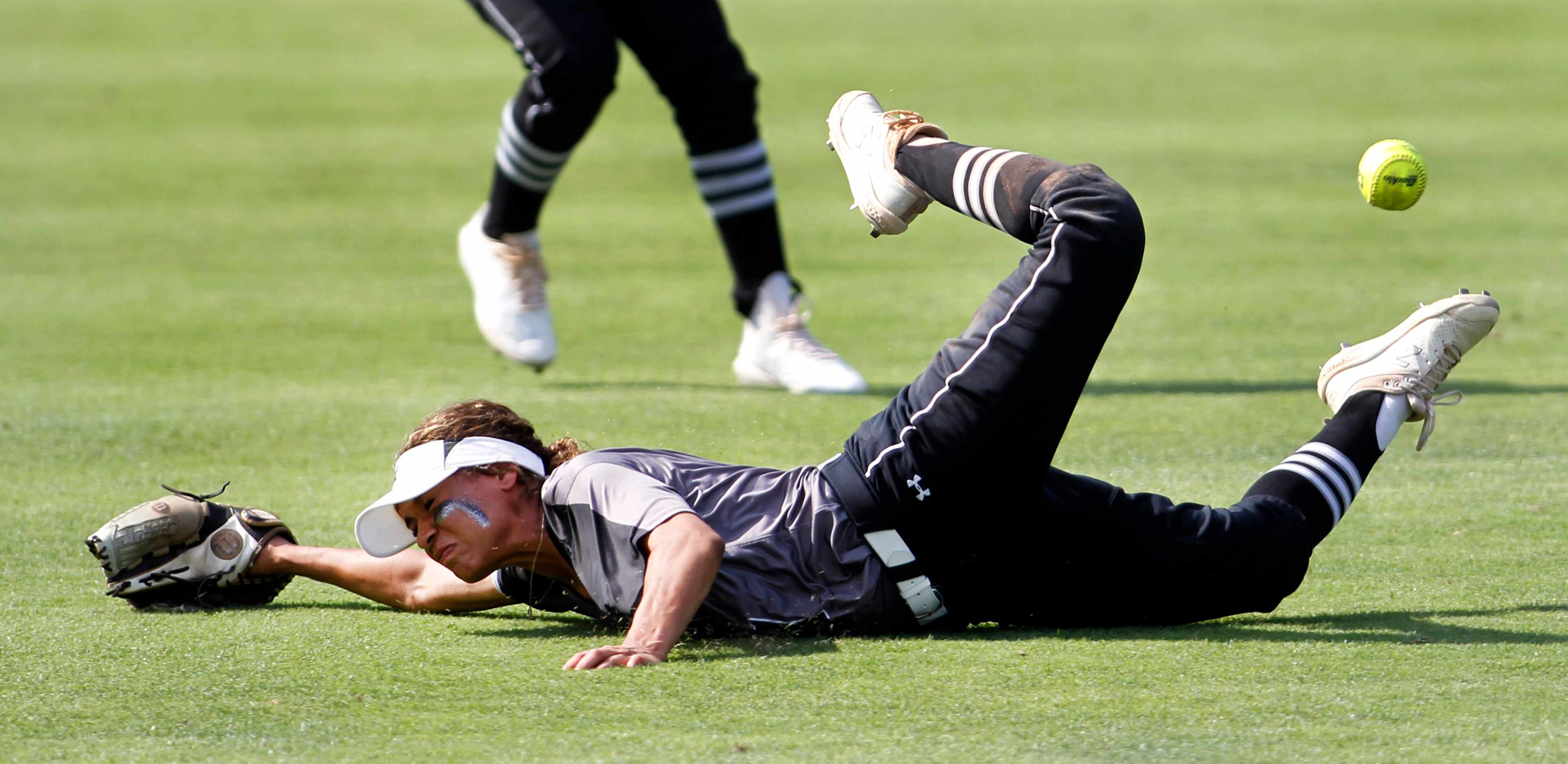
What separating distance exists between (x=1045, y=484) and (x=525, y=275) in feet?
9.72

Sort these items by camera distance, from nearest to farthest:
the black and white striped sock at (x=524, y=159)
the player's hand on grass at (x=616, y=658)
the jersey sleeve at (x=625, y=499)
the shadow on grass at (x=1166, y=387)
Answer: the player's hand on grass at (x=616, y=658) → the jersey sleeve at (x=625, y=499) → the shadow on grass at (x=1166, y=387) → the black and white striped sock at (x=524, y=159)

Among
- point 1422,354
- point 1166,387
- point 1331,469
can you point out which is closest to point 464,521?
point 1331,469

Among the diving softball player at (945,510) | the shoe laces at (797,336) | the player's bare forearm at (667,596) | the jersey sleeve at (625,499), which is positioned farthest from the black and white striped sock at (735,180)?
the player's bare forearm at (667,596)

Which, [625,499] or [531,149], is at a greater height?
[531,149]

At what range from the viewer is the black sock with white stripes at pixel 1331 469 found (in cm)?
343

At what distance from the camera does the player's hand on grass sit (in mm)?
2922

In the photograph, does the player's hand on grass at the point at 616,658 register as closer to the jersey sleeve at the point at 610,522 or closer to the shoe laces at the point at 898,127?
the jersey sleeve at the point at 610,522

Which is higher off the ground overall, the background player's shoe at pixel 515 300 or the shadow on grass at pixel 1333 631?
the shadow on grass at pixel 1333 631

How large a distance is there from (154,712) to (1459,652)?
2.12 metres

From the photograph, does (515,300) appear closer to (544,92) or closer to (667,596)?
(544,92)

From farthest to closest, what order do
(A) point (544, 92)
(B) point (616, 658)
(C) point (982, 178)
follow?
(A) point (544, 92) → (C) point (982, 178) → (B) point (616, 658)

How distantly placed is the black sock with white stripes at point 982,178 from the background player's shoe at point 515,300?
2.56 meters

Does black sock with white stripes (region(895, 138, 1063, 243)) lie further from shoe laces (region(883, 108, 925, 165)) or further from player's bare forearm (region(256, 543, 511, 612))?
player's bare forearm (region(256, 543, 511, 612))

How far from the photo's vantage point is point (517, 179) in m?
5.78
